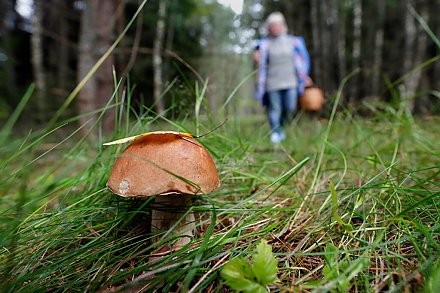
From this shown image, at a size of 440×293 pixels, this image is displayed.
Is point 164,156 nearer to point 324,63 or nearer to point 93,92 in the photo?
point 93,92

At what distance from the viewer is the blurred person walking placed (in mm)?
4059

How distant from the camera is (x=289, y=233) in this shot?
3.20ft

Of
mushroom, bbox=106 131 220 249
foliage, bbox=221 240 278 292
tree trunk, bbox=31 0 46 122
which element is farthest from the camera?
tree trunk, bbox=31 0 46 122

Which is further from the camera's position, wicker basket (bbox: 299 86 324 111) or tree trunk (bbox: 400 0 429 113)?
tree trunk (bbox: 400 0 429 113)

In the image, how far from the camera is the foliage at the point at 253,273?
63cm

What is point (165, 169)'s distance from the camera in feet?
2.51

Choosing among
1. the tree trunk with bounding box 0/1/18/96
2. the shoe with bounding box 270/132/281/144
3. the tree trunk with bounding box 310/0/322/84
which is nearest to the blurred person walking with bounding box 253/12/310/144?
the shoe with bounding box 270/132/281/144

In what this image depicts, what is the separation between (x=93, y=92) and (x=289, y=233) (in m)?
3.82

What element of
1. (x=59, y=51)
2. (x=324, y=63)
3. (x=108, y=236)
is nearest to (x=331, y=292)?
(x=108, y=236)

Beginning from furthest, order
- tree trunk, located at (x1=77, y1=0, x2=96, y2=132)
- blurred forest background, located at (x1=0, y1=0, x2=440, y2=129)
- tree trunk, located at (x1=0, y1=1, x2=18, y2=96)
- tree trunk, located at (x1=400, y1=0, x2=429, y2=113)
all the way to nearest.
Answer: tree trunk, located at (x1=0, y1=1, x2=18, y2=96)
tree trunk, located at (x1=400, y1=0, x2=429, y2=113)
blurred forest background, located at (x1=0, y1=0, x2=440, y2=129)
tree trunk, located at (x1=77, y1=0, x2=96, y2=132)

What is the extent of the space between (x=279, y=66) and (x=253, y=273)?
3826mm

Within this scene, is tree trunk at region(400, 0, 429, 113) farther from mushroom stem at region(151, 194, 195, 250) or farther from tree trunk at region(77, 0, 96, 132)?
mushroom stem at region(151, 194, 195, 250)

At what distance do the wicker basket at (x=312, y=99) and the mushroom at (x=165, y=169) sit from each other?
3.72 metres

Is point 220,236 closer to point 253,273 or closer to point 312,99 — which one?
point 253,273
